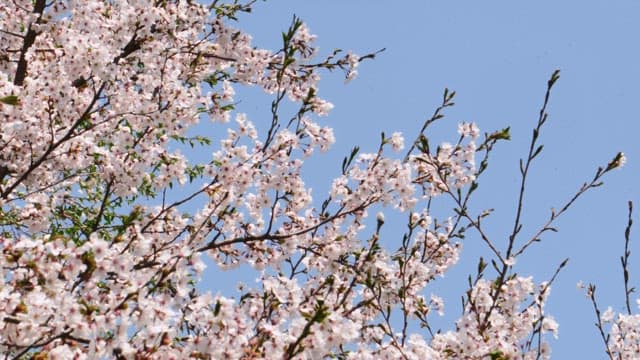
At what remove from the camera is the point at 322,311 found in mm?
3705

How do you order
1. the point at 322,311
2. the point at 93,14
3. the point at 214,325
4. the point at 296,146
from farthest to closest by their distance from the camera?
the point at 93,14
the point at 296,146
the point at 214,325
the point at 322,311

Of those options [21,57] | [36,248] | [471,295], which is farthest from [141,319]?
[21,57]

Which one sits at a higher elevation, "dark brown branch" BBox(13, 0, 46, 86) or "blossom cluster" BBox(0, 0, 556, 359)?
"dark brown branch" BBox(13, 0, 46, 86)

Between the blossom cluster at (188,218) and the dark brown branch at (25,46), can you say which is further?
the dark brown branch at (25,46)

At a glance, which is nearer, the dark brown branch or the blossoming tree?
the blossoming tree

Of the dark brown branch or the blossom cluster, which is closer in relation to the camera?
the blossom cluster

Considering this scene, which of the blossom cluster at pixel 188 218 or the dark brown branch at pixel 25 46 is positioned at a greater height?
the dark brown branch at pixel 25 46

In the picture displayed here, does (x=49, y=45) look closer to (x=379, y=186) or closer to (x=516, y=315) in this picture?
(x=379, y=186)

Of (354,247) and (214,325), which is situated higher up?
(354,247)

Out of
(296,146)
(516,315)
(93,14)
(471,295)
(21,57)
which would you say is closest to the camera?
(471,295)

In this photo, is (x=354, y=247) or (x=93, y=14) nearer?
(x=354, y=247)

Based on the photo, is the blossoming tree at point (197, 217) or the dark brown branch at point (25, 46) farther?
the dark brown branch at point (25, 46)

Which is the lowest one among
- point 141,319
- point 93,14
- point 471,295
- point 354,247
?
point 141,319

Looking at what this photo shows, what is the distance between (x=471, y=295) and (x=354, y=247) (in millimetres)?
1165
